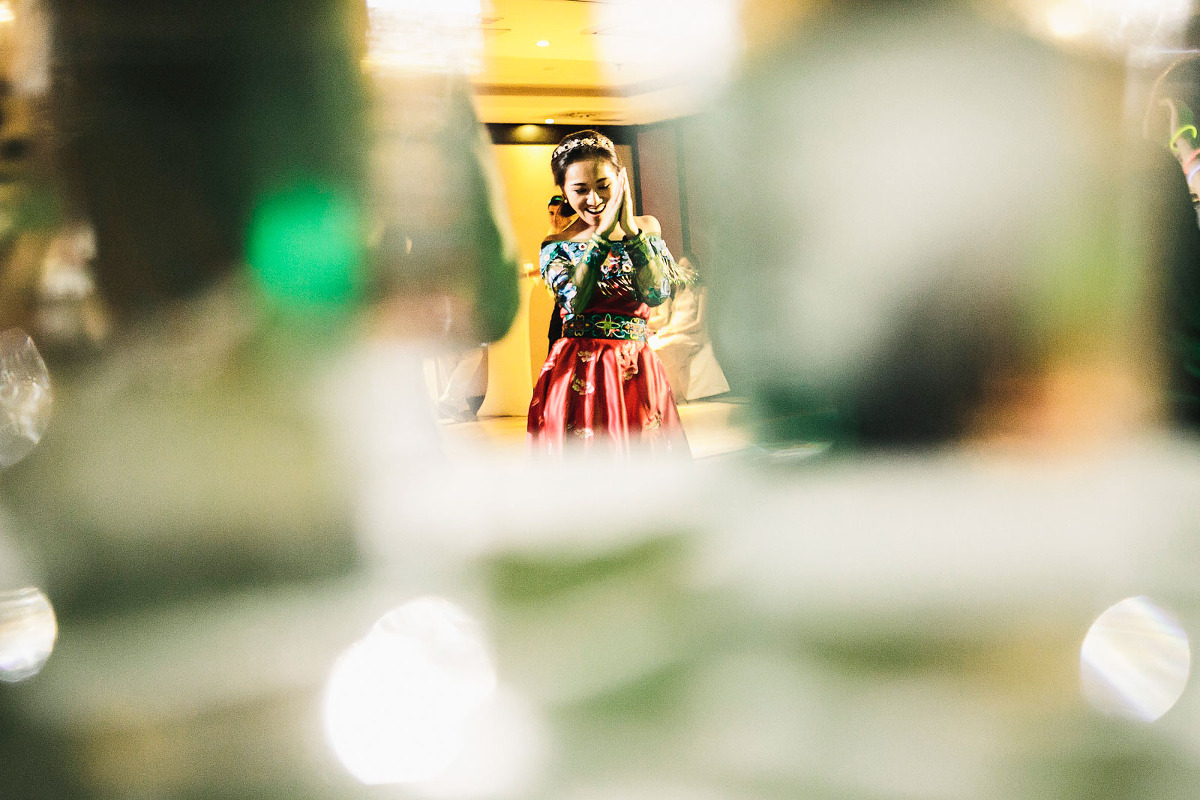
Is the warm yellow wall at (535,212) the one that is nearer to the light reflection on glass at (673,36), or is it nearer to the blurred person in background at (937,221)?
the light reflection on glass at (673,36)

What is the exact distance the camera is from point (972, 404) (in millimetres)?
550

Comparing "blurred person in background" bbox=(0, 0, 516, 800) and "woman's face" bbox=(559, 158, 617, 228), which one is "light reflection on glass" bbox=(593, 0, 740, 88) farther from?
"blurred person in background" bbox=(0, 0, 516, 800)

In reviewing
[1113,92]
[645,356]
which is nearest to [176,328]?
[1113,92]

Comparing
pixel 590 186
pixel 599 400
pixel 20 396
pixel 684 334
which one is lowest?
pixel 684 334

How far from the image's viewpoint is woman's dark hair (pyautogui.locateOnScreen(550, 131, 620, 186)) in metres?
0.94

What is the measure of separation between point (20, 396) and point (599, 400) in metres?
0.76

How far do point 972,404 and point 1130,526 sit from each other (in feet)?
0.38

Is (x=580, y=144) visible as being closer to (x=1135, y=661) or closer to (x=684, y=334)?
(x=1135, y=661)

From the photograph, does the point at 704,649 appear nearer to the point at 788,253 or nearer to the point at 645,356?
the point at 788,253

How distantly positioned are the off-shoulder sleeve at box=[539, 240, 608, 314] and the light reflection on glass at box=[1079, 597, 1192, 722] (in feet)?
2.40

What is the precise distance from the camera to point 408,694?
0.89 ft

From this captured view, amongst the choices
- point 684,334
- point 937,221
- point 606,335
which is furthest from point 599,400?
point 684,334

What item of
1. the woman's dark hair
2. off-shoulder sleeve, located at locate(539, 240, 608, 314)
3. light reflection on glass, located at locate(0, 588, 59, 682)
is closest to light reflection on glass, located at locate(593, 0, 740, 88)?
the woman's dark hair

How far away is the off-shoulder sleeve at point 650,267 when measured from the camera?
103 cm
